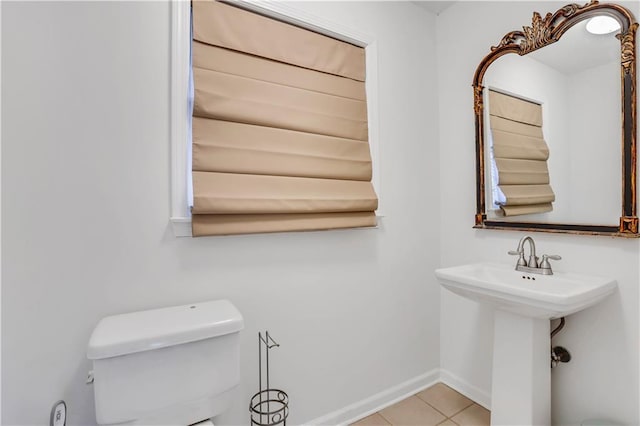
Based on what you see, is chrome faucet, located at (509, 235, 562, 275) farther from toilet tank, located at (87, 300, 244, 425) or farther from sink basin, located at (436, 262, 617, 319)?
toilet tank, located at (87, 300, 244, 425)

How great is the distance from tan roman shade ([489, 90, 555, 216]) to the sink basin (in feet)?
1.25

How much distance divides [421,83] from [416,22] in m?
0.41

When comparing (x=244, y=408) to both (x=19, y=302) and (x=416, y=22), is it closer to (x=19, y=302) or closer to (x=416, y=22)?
(x=19, y=302)

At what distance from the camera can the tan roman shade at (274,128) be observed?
4.35 feet

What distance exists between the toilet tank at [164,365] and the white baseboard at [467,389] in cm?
157

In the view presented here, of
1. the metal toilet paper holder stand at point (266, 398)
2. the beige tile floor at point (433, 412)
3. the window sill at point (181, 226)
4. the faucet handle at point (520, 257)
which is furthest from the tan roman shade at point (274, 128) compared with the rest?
the beige tile floor at point (433, 412)

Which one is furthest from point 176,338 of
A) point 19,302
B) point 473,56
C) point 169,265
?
point 473,56

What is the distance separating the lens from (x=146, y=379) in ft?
3.30

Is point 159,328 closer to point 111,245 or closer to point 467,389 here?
point 111,245

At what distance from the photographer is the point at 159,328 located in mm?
1048

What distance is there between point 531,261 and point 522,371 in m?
Result: 0.54

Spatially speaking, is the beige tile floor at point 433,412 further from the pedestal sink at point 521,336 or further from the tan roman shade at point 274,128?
the tan roman shade at point 274,128

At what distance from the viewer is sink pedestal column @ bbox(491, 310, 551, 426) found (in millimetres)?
1420

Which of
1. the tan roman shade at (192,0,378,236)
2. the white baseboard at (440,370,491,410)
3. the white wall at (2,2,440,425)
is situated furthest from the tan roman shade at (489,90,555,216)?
the white baseboard at (440,370,491,410)
